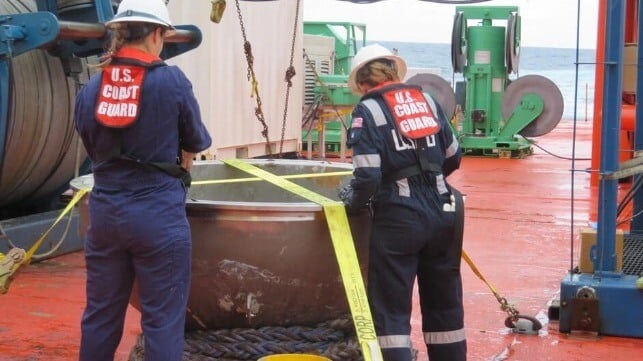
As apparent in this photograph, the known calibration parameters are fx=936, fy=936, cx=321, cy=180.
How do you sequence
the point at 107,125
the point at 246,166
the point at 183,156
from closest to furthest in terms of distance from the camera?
the point at 107,125 < the point at 183,156 < the point at 246,166

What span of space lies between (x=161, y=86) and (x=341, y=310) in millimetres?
1547

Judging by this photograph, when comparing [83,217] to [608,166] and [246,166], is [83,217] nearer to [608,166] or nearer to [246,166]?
[246,166]

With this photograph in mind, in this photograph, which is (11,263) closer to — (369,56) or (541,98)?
(369,56)

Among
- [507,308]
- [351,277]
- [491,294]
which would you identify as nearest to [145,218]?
[351,277]

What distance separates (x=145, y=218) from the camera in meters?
3.54

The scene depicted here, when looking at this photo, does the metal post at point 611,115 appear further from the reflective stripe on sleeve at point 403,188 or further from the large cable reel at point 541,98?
the large cable reel at point 541,98

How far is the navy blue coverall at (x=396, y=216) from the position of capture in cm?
407

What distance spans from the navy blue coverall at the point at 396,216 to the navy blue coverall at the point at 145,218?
2.51 feet

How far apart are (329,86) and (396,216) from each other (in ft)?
32.3

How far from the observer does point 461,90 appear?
17.2m

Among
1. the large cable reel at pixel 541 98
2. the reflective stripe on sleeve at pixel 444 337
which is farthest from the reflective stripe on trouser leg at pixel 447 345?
the large cable reel at pixel 541 98

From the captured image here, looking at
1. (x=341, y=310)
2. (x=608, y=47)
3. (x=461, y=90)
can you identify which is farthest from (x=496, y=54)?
(x=341, y=310)

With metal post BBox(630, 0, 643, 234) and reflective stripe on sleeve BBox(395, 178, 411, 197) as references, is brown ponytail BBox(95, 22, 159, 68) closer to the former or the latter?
reflective stripe on sleeve BBox(395, 178, 411, 197)

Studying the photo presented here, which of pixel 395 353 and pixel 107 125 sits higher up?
pixel 107 125
